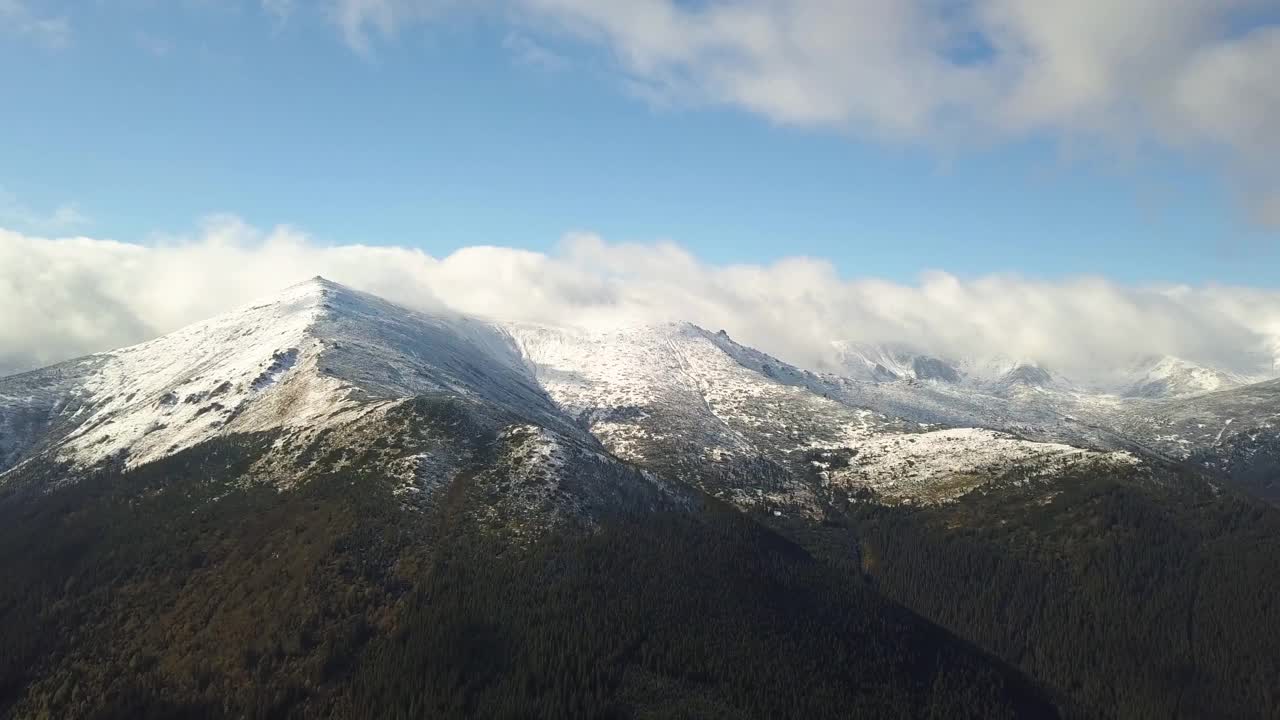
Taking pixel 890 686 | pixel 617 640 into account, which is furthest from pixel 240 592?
pixel 890 686

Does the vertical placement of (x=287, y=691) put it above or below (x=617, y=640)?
below

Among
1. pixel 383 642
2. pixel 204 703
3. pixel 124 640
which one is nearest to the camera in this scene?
pixel 204 703

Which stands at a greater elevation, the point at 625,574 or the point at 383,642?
the point at 625,574

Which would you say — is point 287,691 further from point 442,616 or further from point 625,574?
Result: point 625,574

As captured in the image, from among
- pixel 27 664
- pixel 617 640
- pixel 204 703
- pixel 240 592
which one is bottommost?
pixel 27 664

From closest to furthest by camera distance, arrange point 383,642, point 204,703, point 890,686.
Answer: point 204,703, point 383,642, point 890,686

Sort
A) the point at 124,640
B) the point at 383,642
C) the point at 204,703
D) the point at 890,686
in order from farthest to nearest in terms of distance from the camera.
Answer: the point at 890,686 → the point at 124,640 → the point at 383,642 → the point at 204,703

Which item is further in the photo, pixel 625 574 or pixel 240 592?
pixel 625 574

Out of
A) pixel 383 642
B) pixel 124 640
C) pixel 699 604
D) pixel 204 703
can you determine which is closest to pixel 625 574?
pixel 699 604

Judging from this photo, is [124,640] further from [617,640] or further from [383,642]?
[617,640]
